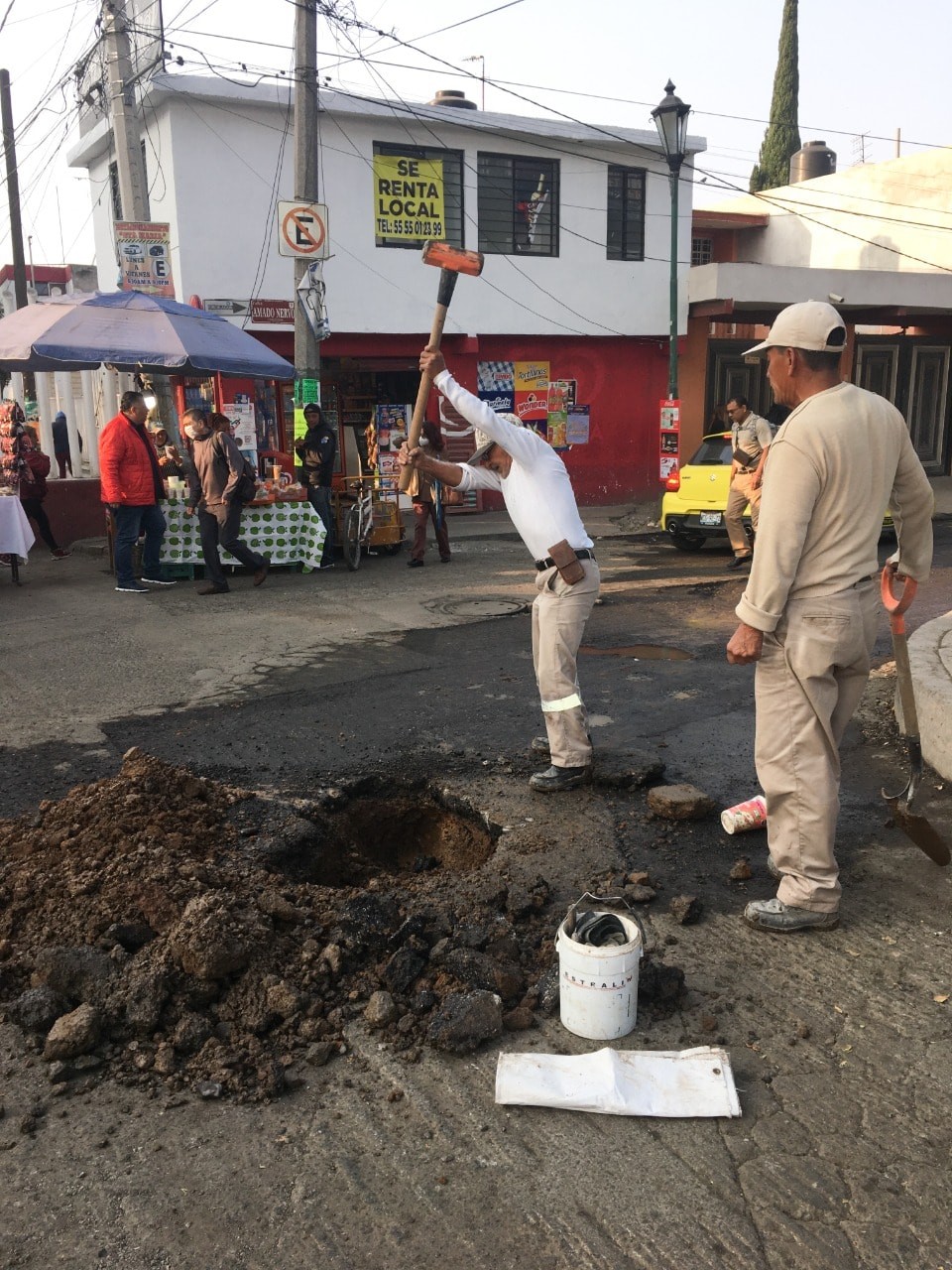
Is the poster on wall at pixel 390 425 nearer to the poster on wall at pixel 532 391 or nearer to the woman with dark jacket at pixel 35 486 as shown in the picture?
the poster on wall at pixel 532 391

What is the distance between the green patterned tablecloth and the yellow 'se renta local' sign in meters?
7.13

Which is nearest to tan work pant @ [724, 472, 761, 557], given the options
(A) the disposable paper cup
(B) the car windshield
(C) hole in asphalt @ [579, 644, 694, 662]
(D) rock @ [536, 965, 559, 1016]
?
(B) the car windshield

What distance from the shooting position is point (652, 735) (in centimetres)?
578

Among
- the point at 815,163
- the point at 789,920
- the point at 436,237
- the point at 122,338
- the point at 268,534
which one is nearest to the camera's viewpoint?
the point at 789,920

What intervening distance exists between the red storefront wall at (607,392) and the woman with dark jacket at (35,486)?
25.3ft

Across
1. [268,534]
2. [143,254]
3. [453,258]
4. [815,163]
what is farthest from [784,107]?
[453,258]

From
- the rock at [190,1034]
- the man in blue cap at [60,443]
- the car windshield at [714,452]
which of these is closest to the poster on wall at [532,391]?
the car windshield at [714,452]

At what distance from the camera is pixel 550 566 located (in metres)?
4.88

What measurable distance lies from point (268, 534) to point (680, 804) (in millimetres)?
8233

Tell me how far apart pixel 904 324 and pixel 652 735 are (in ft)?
66.2

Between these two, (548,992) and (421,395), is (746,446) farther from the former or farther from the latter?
(548,992)

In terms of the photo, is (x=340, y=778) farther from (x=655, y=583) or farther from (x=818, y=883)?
(x=655, y=583)

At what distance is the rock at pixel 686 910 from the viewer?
3.64 meters

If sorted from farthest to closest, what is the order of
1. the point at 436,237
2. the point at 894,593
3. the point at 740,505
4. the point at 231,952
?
1. the point at 436,237
2. the point at 740,505
3. the point at 894,593
4. the point at 231,952
